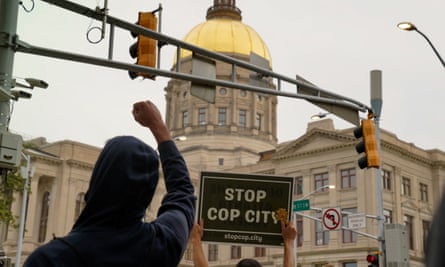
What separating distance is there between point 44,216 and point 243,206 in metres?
65.0

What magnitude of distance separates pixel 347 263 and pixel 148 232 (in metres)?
58.9

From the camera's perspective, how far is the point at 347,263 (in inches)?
2345

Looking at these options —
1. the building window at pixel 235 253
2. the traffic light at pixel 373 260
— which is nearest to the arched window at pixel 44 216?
the building window at pixel 235 253

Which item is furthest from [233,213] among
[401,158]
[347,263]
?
[401,158]

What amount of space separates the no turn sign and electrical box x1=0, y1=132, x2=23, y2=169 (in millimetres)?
19967

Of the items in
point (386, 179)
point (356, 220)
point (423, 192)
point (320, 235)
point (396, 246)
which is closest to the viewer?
point (396, 246)

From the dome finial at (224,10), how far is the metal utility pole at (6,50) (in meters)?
95.1

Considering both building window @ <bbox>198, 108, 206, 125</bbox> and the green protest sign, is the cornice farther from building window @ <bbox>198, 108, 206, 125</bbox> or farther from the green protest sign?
the green protest sign

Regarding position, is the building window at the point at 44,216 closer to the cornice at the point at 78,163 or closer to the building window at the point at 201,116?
the cornice at the point at 78,163

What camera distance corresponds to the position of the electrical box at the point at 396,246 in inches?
703

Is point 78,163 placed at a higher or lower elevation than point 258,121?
lower

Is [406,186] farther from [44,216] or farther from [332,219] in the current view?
[332,219]

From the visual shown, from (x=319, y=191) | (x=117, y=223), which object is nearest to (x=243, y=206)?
(x=117, y=223)

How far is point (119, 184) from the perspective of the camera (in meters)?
2.30
